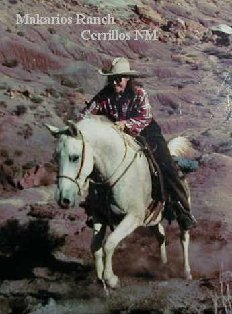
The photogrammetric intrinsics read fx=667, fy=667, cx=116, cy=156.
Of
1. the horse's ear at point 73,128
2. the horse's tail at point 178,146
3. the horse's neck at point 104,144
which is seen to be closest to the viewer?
the horse's ear at point 73,128

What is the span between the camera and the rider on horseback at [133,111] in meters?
7.20

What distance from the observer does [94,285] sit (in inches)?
298

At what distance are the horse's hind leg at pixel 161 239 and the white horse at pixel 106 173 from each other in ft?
3.39

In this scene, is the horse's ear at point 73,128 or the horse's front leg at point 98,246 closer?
the horse's ear at point 73,128

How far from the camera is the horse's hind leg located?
321 inches

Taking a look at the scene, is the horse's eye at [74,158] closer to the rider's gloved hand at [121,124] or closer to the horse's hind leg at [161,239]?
the rider's gloved hand at [121,124]

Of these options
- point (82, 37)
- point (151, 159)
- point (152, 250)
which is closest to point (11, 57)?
point (82, 37)

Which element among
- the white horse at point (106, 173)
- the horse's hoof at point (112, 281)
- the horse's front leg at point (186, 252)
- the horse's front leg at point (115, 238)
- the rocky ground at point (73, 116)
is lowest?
the rocky ground at point (73, 116)

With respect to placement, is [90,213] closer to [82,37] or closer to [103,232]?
[103,232]

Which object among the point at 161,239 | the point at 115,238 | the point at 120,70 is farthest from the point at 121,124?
the point at 161,239

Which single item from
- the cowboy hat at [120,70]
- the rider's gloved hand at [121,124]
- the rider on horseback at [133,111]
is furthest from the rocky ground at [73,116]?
the cowboy hat at [120,70]

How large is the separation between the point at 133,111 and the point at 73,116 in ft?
23.9

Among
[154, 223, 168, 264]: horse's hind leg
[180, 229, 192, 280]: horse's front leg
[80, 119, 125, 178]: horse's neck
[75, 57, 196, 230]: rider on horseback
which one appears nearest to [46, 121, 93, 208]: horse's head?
[80, 119, 125, 178]: horse's neck

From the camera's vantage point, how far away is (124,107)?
24.1 feet
